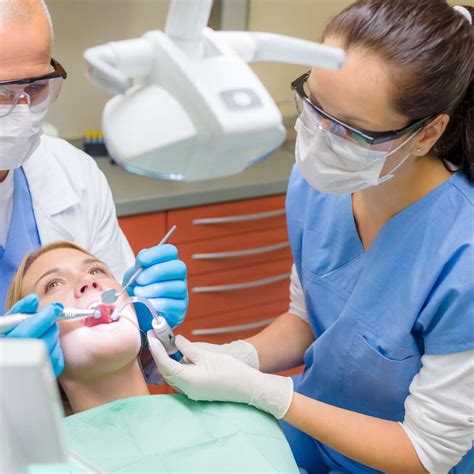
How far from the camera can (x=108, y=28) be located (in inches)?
108

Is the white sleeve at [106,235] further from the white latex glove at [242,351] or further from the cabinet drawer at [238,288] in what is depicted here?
the cabinet drawer at [238,288]

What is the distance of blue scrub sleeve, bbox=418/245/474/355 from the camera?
4.48 feet

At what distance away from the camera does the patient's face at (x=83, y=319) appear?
4.46 ft

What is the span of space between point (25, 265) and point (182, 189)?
3.40ft

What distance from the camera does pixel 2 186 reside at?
62.1 inches

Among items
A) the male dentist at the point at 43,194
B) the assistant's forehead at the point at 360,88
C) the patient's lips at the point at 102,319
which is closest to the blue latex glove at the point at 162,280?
the male dentist at the point at 43,194

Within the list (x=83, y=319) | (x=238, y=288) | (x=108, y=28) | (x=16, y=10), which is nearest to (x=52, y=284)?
(x=83, y=319)

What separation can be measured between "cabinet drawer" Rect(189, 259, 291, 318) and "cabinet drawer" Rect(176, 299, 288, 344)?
0.08 feet

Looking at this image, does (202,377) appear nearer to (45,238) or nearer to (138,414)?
(138,414)

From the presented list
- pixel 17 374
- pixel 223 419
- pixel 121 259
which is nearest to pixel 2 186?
pixel 121 259

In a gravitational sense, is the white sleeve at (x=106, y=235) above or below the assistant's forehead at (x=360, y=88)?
below

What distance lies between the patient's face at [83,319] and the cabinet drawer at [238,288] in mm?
1166

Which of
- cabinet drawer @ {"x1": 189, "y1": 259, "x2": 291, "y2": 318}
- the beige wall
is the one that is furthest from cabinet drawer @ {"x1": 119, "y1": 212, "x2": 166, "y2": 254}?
the beige wall

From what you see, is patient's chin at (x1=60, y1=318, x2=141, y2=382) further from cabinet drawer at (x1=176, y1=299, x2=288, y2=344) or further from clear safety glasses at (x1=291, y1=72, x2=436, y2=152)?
cabinet drawer at (x1=176, y1=299, x2=288, y2=344)
